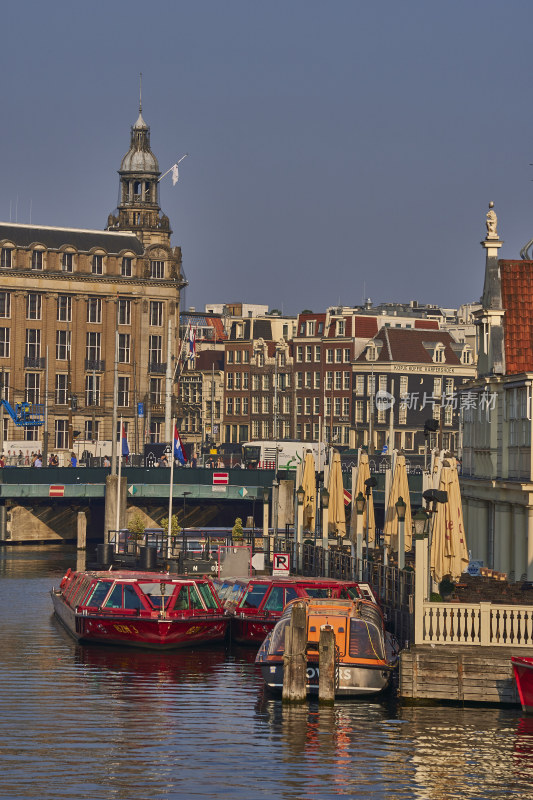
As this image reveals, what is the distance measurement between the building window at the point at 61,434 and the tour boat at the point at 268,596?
110655 millimetres

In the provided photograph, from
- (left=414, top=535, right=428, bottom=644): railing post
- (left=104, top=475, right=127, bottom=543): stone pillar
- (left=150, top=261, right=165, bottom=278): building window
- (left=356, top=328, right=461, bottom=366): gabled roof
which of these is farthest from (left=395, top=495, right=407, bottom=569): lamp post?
(left=356, top=328, right=461, bottom=366): gabled roof

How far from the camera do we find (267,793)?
2967 centimetres

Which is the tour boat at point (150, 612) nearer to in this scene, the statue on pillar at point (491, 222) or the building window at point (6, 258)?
the statue on pillar at point (491, 222)

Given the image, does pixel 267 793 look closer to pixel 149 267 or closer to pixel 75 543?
pixel 75 543

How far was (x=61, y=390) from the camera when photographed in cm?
16112

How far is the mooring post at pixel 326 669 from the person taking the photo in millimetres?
37312

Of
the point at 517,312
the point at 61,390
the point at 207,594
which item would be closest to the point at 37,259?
the point at 61,390

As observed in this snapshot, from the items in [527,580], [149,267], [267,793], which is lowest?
[267,793]

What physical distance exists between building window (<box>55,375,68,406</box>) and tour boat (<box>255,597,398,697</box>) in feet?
399

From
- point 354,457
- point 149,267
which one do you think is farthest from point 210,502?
point 149,267

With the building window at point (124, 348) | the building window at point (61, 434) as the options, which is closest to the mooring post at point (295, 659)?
the building window at point (61, 434)

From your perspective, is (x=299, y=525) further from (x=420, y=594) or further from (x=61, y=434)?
(x=61, y=434)

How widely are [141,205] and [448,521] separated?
449ft

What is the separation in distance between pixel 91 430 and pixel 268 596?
11421cm
